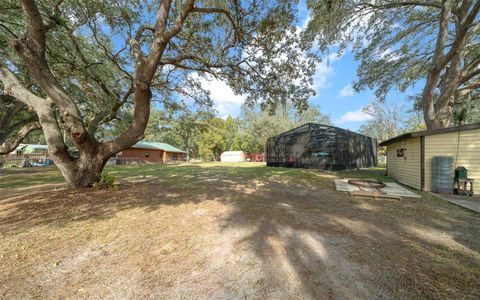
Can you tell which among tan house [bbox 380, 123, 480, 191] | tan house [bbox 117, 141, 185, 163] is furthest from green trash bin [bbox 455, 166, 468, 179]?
tan house [bbox 117, 141, 185, 163]

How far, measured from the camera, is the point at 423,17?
8.72 metres

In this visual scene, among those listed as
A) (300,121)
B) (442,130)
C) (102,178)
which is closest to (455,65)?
(442,130)

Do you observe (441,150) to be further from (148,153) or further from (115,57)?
(148,153)

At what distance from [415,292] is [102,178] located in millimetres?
7149

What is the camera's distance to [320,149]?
43.5ft

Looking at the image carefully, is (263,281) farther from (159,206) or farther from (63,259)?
(159,206)

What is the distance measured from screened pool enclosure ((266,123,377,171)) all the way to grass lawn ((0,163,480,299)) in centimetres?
889

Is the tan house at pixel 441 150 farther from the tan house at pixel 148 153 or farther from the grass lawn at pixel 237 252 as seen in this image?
the tan house at pixel 148 153

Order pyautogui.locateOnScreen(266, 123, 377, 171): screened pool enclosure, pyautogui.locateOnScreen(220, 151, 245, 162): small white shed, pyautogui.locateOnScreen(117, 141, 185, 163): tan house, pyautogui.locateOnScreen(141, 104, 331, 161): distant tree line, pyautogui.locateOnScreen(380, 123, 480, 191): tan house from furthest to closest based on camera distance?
pyautogui.locateOnScreen(220, 151, 245, 162): small white shed → pyautogui.locateOnScreen(141, 104, 331, 161): distant tree line → pyautogui.locateOnScreen(117, 141, 185, 163): tan house → pyautogui.locateOnScreen(266, 123, 377, 171): screened pool enclosure → pyautogui.locateOnScreen(380, 123, 480, 191): tan house

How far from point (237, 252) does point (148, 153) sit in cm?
2774

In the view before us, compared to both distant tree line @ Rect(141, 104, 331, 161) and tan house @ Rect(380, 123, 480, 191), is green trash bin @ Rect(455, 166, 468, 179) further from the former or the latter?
distant tree line @ Rect(141, 104, 331, 161)

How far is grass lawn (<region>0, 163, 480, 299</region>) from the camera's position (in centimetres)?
175

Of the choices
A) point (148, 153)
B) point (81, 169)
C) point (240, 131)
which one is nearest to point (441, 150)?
point (81, 169)

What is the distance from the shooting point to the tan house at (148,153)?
79.2ft
